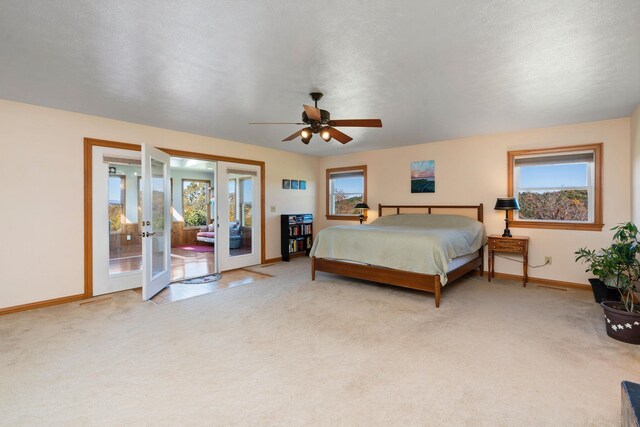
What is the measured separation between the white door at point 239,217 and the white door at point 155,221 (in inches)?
40.8

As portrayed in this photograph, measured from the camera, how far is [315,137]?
5.42 m

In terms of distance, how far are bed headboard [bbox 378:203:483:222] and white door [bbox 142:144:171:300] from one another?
13.7 ft

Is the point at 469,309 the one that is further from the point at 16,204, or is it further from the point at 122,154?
the point at 16,204

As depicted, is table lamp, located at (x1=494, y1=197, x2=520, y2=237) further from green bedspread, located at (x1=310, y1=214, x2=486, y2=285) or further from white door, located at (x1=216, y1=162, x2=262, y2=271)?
white door, located at (x1=216, y1=162, x2=262, y2=271)

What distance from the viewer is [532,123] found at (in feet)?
14.6

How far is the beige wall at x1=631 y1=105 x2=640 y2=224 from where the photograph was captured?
3730mm

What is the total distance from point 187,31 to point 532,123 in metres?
4.67

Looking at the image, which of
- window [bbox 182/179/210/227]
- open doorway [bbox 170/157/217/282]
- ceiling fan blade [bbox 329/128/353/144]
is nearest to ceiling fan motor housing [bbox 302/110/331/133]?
ceiling fan blade [bbox 329/128/353/144]

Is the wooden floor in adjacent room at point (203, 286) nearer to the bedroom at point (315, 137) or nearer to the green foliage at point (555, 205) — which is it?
the bedroom at point (315, 137)

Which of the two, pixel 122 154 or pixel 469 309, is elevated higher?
pixel 122 154

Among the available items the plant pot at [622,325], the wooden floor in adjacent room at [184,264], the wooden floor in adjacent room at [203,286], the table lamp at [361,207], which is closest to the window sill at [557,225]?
the plant pot at [622,325]

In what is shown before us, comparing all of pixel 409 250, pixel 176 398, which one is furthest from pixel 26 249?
pixel 409 250

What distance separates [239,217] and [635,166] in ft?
20.9

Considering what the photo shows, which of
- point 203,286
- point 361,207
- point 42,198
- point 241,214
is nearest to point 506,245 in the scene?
point 361,207
